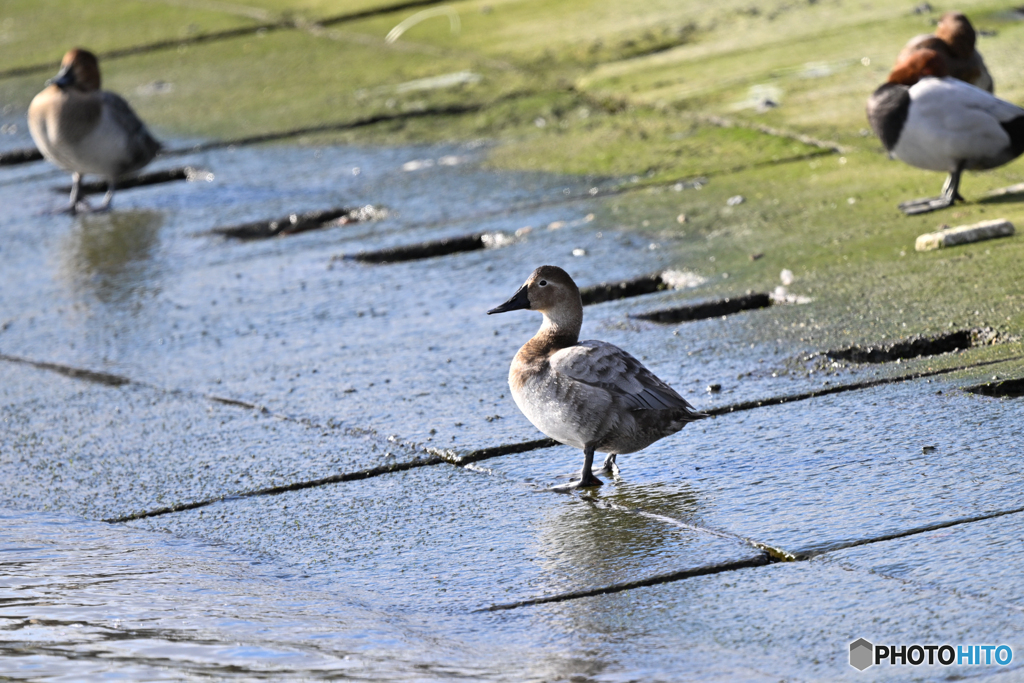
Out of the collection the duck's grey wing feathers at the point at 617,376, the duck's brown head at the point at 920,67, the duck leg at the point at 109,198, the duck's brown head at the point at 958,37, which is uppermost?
the duck's brown head at the point at 958,37

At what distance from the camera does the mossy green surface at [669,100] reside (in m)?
5.86

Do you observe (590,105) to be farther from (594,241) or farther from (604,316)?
(604,316)

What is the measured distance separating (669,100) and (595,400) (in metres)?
5.34

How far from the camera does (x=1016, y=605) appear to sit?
118 inches

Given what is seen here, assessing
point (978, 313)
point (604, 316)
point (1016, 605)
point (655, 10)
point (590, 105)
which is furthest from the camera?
point (655, 10)

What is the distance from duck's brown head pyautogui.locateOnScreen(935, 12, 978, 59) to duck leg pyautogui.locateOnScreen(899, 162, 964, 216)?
928 millimetres

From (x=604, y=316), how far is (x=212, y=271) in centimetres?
242

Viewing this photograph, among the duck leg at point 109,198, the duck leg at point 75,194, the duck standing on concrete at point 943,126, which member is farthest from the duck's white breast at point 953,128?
the duck leg at point 75,194

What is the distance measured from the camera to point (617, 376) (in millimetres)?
4059

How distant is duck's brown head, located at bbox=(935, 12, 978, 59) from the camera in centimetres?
720

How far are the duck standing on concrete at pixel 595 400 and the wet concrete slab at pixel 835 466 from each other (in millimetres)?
156

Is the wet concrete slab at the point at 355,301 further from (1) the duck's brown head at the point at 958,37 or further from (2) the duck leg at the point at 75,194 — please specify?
(1) the duck's brown head at the point at 958,37

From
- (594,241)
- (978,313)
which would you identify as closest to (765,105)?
(594,241)

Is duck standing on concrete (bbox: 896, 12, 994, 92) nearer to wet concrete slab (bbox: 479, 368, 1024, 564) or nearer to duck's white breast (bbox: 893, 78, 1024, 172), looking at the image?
duck's white breast (bbox: 893, 78, 1024, 172)
